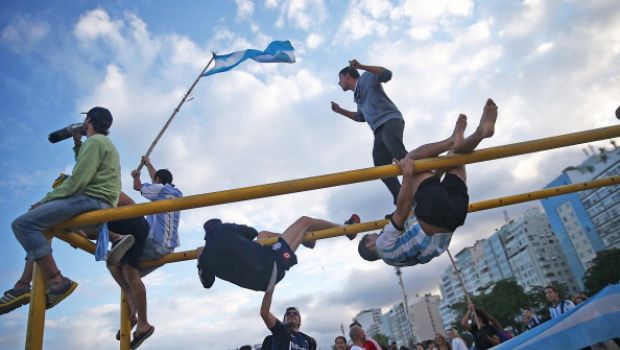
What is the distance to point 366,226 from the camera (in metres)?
4.30

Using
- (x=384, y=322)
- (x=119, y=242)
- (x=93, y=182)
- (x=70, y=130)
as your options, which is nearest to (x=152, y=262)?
(x=119, y=242)

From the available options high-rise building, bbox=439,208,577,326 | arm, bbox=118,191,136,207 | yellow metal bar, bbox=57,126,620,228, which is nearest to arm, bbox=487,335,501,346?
yellow metal bar, bbox=57,126,620,228

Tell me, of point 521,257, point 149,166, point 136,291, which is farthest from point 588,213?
point 136,291

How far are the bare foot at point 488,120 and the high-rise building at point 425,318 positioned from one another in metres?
126

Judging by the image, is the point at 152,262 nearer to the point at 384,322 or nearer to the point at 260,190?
the point at 260,190

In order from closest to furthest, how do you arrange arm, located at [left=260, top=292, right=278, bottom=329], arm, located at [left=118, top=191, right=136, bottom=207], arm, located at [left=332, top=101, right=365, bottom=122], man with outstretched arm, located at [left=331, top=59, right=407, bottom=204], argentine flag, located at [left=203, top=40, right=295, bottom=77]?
arm, located at [left=260, top=292, right=278, bottom=329]
arm, located at [left=118, top=191, right=136, bottom=207]
man with outstretched arm, located at [left=331, top=59, right=407, bottom=204]
arm, located at [left=332, top=101, right=365, bottom=122]
argentine flag, located at [left=203, top=40, right=295, bottom=77]

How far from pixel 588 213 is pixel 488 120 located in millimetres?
77169

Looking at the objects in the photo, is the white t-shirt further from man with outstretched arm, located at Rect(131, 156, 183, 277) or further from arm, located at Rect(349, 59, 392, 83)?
man with outstretched arm, located at Rect(131, 156, 183, 277)

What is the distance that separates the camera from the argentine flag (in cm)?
648

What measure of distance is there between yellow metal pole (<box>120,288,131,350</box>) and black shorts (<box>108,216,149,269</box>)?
42 cm

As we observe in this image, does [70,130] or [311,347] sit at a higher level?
[70,130]

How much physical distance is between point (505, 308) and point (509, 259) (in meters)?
39.5

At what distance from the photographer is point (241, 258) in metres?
3.36

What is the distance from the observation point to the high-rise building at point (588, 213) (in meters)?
58.6
